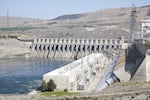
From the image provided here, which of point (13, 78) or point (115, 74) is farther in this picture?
point (13, 78)

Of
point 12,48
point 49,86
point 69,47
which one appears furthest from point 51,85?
point 69,47

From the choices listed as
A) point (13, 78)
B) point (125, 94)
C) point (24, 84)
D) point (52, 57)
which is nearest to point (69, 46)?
point (52, 57)

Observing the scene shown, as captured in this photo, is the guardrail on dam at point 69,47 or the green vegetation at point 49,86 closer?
the green vegetation at point 49,86

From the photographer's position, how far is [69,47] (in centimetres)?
7606

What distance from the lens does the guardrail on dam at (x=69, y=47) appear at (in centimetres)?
7272

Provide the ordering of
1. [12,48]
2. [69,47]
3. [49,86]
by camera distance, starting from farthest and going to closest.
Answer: [69,47] < [12,48] < [49,86]

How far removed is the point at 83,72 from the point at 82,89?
7335mm

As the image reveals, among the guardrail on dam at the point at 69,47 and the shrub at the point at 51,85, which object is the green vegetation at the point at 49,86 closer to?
the shrub at the point at 51,85

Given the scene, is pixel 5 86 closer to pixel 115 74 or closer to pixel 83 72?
pixel 83 72

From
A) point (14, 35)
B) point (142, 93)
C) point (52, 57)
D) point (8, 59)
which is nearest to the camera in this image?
point (142, 93)

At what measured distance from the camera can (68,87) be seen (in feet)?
94.2

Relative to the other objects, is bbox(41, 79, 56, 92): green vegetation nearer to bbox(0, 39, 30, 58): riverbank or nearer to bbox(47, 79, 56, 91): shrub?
bbox(47, 79, 56, 91): shrub

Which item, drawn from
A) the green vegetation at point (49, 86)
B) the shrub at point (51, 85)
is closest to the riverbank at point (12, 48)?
the green vegetation at point (49, 86)

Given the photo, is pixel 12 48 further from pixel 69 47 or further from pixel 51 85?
pixel 51 85
